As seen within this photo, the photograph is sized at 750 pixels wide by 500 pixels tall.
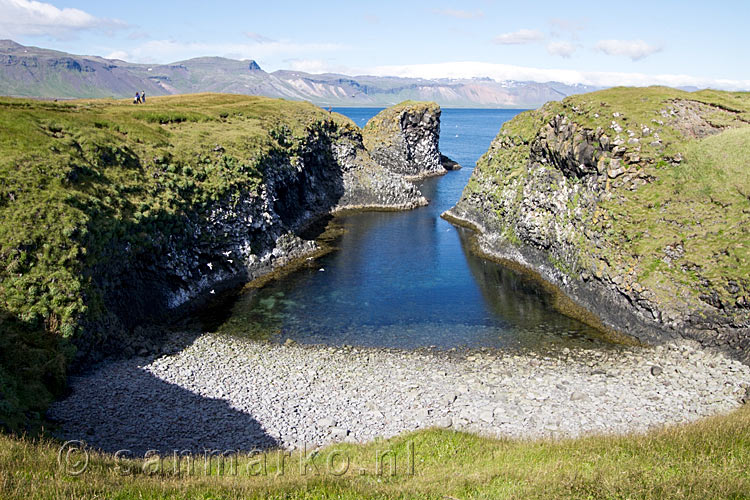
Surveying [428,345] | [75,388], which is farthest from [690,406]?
[75,388]

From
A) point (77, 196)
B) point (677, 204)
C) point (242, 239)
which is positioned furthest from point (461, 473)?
point (242, 239)

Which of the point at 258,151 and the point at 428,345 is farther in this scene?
the point at 258,151

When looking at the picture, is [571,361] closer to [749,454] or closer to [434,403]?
[434,403]

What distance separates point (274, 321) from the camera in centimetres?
4534

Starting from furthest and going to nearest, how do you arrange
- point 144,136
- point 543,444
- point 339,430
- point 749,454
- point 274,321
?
point 144,136 → point 274,321 → point 339,430 → point 543,444 → point 749,454

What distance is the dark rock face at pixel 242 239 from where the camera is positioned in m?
40.5

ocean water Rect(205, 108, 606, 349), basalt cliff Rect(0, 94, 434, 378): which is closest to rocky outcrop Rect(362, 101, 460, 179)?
basalt cliff Rect(0, 94, 434, 378)

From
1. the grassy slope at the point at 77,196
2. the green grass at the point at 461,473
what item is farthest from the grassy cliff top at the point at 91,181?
the green grass at the point at 461,473

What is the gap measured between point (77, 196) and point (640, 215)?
51.5m

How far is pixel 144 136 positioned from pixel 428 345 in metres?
42.4

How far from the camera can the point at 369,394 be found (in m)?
32.4

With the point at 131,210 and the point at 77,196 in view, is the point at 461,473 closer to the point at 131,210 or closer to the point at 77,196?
the point at 77,196

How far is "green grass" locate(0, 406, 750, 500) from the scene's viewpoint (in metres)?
14.8

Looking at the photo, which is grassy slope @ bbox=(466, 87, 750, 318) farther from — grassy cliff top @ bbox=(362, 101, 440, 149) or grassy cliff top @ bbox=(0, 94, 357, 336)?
grassy cliff top @ bbox=(362, 101, 440, 149)
